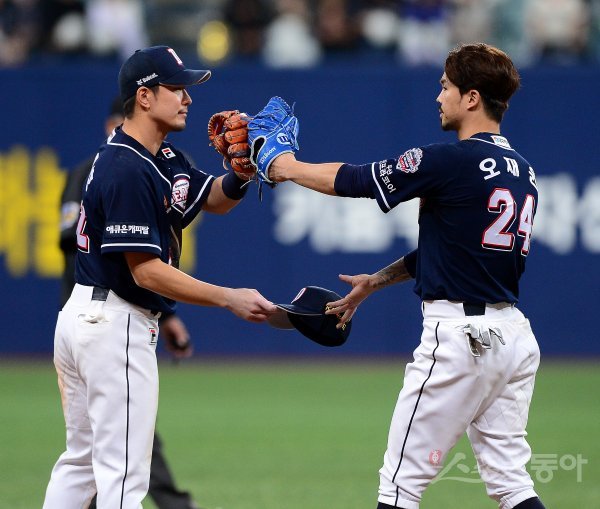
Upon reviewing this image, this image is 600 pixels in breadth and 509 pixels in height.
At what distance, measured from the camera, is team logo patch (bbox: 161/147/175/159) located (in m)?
5.74

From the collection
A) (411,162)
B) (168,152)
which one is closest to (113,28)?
(168,152)

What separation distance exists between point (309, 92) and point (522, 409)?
963 cm

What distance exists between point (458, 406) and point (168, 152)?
1913mm

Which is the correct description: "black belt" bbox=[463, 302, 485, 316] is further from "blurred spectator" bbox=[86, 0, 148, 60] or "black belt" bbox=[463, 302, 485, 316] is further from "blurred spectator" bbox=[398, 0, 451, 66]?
"blurred spectator" bbox=[86, 0, 148, 60]

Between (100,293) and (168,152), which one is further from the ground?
(168,152)

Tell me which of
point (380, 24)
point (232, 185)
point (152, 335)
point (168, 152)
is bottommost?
point (152, 335)

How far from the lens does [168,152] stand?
578 centimetres

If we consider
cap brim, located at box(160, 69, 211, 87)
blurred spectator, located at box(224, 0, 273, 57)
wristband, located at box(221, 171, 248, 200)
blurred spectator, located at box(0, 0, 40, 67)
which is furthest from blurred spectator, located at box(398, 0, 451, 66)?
cap brim, located at box(160, 69, 211, 87)

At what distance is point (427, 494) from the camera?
770cm

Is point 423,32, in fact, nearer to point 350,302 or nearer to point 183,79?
point 350,302

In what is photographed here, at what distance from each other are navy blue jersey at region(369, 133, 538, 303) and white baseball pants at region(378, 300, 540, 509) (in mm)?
131

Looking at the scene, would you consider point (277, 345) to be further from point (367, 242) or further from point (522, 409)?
point (522, 409)

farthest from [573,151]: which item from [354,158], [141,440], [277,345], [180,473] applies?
[141,440]

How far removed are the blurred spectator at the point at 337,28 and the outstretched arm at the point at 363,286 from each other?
979 cm
